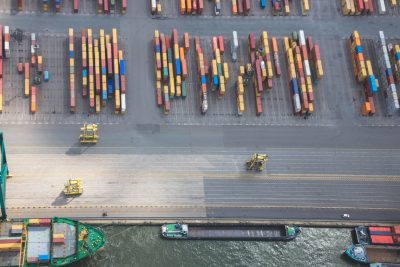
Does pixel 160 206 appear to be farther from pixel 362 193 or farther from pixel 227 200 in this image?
pixel 362 193

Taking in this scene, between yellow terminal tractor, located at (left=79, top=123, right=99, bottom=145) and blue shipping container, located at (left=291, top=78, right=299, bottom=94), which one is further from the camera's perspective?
blue shipping container, located at (left=291, top=78, right=299, bottom=94)

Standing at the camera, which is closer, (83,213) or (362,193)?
(83,213)

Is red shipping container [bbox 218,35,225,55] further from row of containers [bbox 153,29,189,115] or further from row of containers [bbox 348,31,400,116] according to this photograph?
row of containers [bbox 348,31,400,116]

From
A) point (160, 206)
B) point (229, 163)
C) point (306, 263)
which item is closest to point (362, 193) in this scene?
point (306, 263)

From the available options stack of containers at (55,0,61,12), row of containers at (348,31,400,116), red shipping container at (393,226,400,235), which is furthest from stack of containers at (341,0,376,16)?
stack of containers at (55,0,61,12)

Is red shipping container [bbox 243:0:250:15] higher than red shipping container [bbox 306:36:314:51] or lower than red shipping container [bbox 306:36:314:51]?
Answer: higher

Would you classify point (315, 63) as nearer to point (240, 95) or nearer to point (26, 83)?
point (240, 95)

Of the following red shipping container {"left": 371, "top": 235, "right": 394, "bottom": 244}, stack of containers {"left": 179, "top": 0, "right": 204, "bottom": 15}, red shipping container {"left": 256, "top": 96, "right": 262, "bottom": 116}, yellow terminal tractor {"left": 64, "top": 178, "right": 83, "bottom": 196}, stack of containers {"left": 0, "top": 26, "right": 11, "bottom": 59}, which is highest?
stack of containers {"left": 179, "top": 0, "right": 204, "bottom": 15}

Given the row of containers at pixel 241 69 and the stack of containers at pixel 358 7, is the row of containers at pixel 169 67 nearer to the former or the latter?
the row of containers at pixel 241 69
